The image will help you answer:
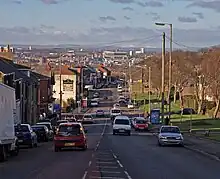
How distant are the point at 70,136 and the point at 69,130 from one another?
0.36m

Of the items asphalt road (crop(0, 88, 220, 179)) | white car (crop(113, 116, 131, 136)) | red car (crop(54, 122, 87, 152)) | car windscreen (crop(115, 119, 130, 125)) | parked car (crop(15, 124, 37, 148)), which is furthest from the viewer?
white car (crop(113, 116, 131, 136))

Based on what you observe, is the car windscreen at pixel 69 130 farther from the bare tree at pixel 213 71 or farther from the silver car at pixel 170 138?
the bare tree at pixel 213 71

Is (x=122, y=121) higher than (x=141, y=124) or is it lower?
higher

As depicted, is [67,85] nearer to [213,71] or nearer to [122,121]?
[213,71]

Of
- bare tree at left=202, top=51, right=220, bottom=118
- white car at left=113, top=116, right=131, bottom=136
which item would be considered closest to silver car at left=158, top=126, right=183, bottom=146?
white car at left=113, top=116, right=131, bottom=136

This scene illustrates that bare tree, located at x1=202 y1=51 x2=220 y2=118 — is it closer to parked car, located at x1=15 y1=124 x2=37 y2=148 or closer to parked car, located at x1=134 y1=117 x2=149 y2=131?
parked car, located at x1=134 y1=117 x2=149 y2=131

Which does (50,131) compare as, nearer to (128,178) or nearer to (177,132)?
(177,132)

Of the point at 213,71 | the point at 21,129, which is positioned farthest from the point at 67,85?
the point at 21,129

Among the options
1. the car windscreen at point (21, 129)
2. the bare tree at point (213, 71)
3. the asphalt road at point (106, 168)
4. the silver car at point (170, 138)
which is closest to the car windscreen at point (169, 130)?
the silver car at point (170, 138)

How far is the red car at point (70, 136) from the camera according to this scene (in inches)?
1481

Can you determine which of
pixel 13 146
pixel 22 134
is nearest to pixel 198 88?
pixel 22 134

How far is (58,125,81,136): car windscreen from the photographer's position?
37.6 meters

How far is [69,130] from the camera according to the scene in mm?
37656

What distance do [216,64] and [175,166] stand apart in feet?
195
